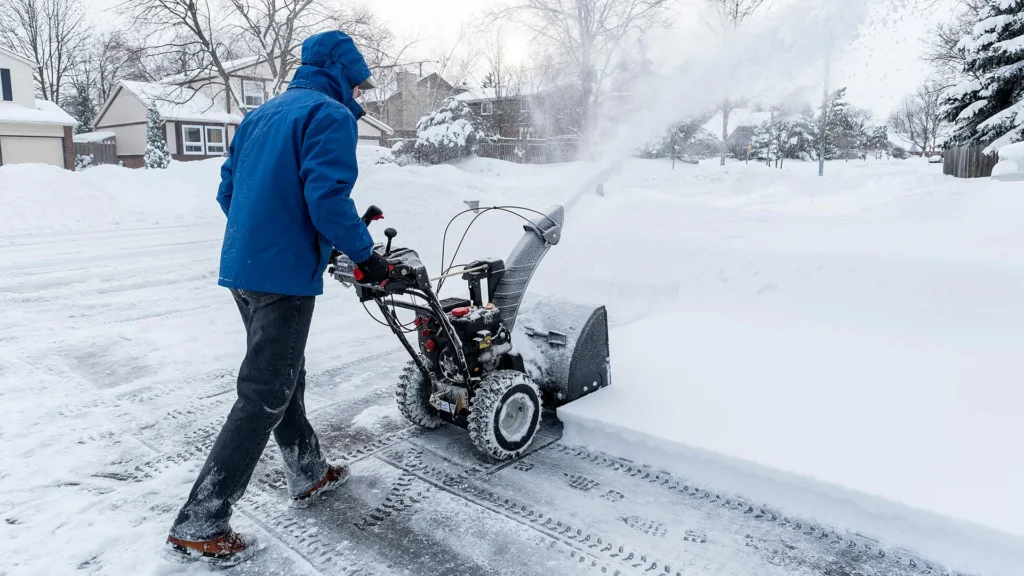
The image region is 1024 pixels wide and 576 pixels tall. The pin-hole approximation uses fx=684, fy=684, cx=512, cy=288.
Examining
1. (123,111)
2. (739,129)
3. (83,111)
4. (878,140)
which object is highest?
(83,111)

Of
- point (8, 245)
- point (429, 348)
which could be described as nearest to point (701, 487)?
point (429, 348)

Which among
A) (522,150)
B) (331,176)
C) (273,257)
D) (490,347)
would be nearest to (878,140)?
(522,150)

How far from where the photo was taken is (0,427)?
13.8 ft

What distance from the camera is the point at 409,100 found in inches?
1991

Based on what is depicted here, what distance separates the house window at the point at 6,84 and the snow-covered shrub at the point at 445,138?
16531 mm

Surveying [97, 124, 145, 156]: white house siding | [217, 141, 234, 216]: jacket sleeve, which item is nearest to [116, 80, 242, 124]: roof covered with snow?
[97, 124, 145, 156]: white house siding

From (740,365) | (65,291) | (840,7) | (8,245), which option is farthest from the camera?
(8,245)

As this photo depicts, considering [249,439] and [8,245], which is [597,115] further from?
[249,439]

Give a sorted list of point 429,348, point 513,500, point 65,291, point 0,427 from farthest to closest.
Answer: point 65,291
point 0,427
point 429,348
point 513,500

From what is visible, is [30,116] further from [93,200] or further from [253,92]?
[93,200]

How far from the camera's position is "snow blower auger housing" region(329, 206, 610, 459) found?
3420mm

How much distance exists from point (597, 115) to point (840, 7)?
8826 millimetres

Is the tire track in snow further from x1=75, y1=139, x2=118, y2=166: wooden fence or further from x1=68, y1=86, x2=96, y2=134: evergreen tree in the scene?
x1=68, y1=86, x2=96, y2=134: evergreen tree

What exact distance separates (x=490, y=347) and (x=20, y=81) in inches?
1349
